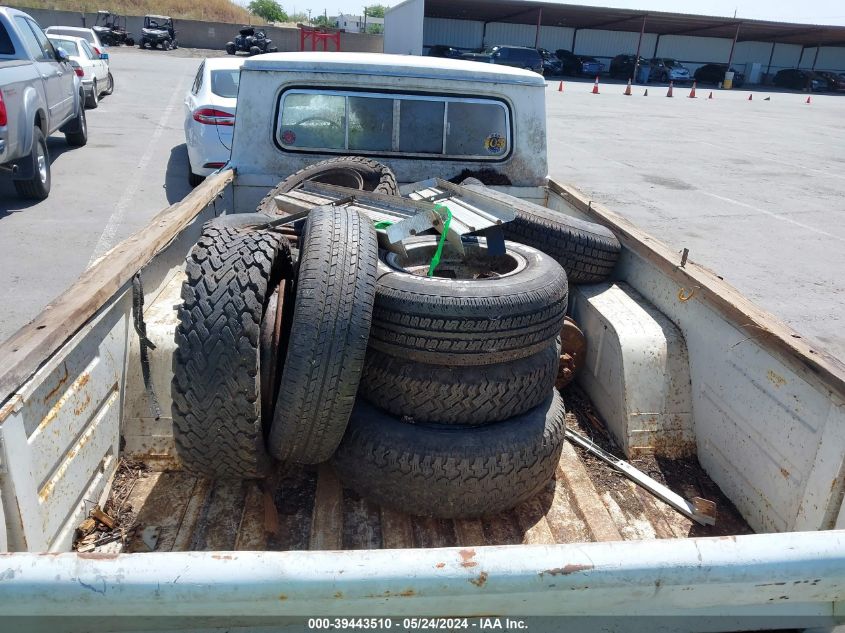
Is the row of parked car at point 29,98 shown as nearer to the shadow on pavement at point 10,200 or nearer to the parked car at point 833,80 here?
the shadow on pavement at point 10,200

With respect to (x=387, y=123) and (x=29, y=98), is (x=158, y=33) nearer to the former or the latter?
(x=29, y=98)

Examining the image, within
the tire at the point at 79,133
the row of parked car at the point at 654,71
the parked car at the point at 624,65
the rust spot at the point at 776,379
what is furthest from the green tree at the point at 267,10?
the rust spot at the point at 776,379

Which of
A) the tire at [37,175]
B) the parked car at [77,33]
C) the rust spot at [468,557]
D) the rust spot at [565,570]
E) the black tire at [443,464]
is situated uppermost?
the parked car at [77,33]

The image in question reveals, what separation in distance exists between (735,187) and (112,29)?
34627 millimetres

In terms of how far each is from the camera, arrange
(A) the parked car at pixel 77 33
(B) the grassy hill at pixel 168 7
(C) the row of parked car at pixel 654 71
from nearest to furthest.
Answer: (A) the parked car at pixel 77 33
(C) the row of parked car at pixel 654 71
(B) the grassy hill at pixel 168 7

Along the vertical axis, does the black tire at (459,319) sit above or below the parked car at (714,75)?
below

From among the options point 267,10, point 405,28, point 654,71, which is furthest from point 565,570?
point 267,10

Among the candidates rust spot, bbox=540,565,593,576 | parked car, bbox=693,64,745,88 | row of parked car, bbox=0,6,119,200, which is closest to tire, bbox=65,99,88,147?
row of parked car, bbox=0,6,119,200

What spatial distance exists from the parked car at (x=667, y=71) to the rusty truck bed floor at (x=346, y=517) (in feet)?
130

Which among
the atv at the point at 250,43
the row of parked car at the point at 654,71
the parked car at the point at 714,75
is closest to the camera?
the atv at the point at 250,43

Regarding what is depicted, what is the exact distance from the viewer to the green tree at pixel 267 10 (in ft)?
219

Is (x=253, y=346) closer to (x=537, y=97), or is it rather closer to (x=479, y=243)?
(x=479, y=243)

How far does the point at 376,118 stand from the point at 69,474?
2.92 metres

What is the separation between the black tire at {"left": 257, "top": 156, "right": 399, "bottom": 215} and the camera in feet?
12.2
